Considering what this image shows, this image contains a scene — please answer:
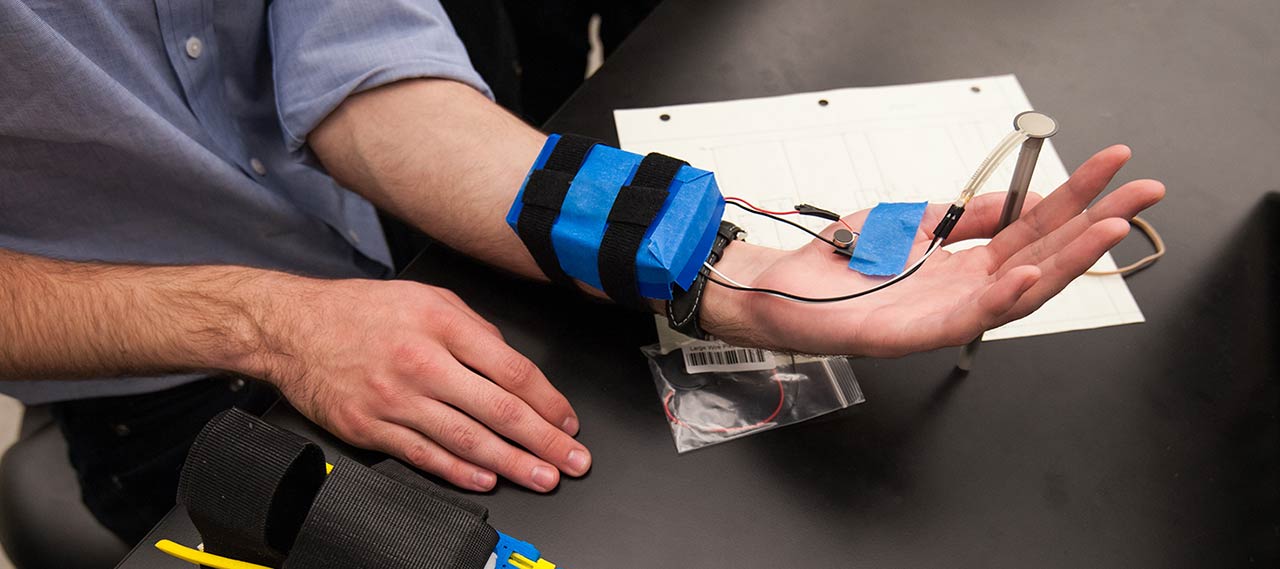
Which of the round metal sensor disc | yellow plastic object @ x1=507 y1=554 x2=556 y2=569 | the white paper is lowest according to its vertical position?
yellow plastic object @ x1=507 y1=554 x2=556 y2=569

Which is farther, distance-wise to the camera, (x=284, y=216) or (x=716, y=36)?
(x=716, y=36)

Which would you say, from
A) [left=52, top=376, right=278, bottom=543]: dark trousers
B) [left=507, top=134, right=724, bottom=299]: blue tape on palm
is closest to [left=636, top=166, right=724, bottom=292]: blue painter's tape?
[left=507, top=134, right=724, bottom=299]: blue tape on palm

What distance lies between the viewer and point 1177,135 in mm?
976

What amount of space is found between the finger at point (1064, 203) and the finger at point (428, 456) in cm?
47

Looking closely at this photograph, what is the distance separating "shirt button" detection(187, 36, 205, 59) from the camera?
2.79 feet

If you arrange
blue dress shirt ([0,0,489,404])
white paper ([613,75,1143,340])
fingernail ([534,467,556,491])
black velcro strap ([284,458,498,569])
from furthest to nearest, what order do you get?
1. white paper ([613,75,1143,340])
2. blue dress shirt ([0,0,489,404])
3. fingernail ([534,467,556,491])
4. black velcro strap ([284,458,498,569])

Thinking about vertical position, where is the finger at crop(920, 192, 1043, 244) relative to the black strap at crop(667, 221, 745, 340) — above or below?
above

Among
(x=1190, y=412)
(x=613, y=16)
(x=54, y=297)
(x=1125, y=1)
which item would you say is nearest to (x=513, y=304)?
(x=54, y=297)

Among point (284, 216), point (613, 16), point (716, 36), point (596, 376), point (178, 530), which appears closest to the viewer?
point (178, 530)

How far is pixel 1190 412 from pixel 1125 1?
2.19ft

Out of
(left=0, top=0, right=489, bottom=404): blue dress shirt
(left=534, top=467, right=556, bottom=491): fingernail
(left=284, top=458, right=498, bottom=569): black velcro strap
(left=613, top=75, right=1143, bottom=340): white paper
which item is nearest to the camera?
(left=284, top=458, right=498, bottom=569): black velcro strap

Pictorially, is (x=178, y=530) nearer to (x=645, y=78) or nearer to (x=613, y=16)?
(x=645, y=78)

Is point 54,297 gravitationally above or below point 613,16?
above

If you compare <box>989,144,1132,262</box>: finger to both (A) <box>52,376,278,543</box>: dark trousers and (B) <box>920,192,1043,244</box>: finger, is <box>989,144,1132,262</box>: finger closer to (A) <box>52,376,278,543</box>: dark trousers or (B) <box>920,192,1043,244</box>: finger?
(B) <box>920,192,1043,244</box>: finger
